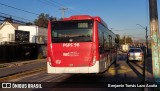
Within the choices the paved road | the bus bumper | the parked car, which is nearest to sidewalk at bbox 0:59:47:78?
the paved road

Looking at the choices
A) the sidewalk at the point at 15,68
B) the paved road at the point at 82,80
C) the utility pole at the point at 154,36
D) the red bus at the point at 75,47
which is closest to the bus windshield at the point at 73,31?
the red bus at the point at 75,47

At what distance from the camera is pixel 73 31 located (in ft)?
45.6

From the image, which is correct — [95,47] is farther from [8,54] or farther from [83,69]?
[8,54]

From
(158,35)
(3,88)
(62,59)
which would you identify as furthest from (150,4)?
(3,88)

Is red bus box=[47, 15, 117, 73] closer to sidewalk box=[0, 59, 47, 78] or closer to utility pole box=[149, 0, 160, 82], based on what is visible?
utility pole box=[149, 0, 160, 82]

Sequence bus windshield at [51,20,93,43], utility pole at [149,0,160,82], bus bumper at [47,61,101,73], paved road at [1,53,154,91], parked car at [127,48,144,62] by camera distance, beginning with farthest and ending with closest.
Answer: parked car at [127,48,144,62], bus windshield at [51,20,93,43], bus bumper at [47,61,101,73], paved road at [1,53,154,91], utility pole at [149,0,160,82]

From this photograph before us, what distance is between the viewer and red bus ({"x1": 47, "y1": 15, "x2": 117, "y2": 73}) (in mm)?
13578

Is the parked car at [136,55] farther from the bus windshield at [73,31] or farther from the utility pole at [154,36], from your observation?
the utility pole at [154,36]

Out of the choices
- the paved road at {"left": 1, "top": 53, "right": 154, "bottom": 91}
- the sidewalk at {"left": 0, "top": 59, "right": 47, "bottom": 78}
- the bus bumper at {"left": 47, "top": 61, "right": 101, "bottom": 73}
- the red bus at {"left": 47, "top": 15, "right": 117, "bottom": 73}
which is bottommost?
the sidewalk at {"left": 0, "top": 59, "right": 47, "bottom": 78}

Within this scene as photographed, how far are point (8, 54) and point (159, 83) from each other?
36.0 meters

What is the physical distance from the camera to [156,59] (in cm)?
869

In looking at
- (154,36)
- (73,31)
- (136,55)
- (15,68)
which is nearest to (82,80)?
(73,31)

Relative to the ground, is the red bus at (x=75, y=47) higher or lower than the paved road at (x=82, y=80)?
higher

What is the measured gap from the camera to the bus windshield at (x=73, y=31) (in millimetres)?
13845
